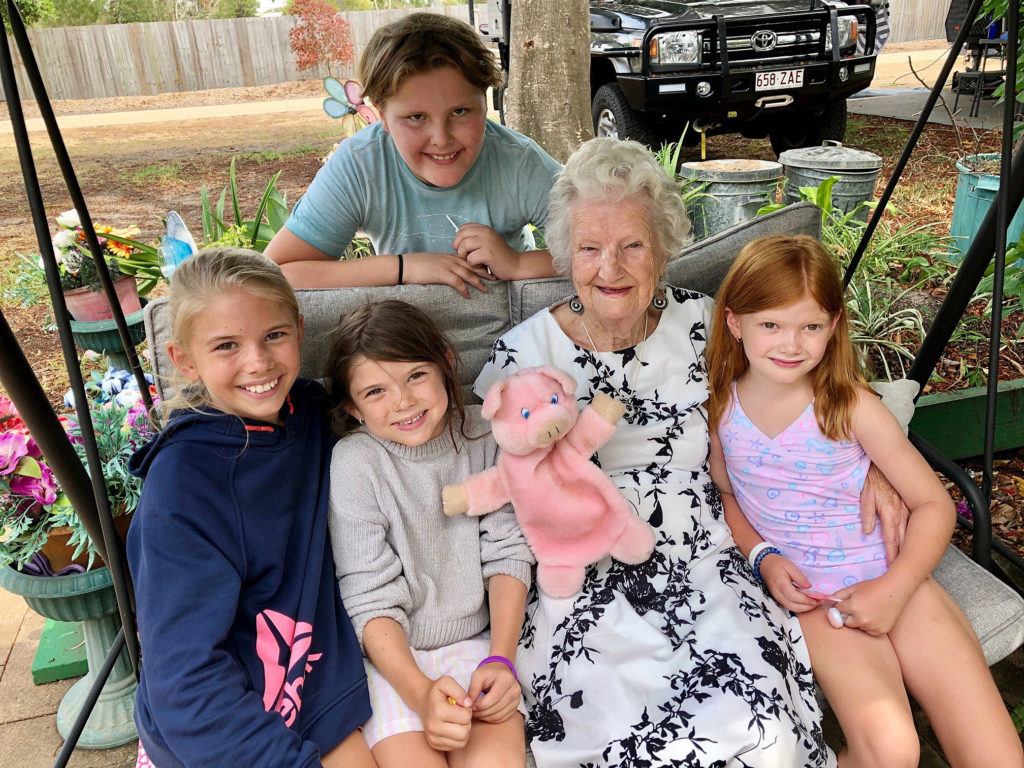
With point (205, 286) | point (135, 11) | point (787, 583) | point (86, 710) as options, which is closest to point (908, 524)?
point (787, 583)

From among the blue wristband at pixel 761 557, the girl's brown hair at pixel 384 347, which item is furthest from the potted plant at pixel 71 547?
the blue wristband at pixel 761 557

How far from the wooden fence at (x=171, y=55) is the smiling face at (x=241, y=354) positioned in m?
18.3

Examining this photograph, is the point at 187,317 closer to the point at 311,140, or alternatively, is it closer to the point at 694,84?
the point at 694,84

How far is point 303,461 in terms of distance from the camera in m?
1.79

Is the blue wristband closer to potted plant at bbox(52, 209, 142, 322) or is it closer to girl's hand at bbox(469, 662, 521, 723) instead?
girl's hand at bbox(469, 662, 521, 723)

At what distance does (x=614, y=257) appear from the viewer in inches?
75.2

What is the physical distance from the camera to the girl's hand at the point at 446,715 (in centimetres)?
154

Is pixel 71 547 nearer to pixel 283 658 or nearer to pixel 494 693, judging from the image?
pixel 283 658

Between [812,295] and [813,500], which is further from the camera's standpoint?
[813,500]

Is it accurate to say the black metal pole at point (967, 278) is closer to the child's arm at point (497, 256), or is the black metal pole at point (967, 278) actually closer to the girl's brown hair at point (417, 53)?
the child's arm at point (497, 256)

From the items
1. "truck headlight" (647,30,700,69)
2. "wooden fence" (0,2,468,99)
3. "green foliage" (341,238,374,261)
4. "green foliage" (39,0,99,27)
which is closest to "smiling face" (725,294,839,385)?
"green foliage" (341,238,374,261)

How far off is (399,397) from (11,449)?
3.80 feet

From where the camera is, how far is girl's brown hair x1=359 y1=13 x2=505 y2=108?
207 centimetres

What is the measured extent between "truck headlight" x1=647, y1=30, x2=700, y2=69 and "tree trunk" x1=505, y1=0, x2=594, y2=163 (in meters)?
1.89
